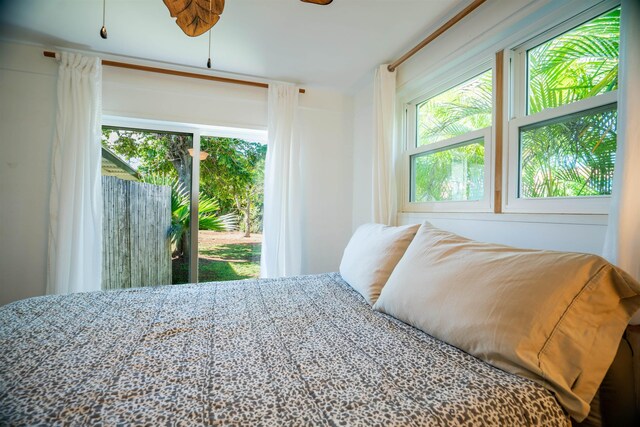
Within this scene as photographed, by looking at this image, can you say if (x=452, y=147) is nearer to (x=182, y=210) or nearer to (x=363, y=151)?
(x=363, y=151)

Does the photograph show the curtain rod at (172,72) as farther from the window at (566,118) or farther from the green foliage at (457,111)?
the window at (566,118)

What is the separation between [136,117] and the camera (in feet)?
7.87

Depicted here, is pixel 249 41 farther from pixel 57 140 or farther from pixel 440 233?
pixel 440 233

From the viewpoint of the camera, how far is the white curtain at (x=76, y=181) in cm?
212

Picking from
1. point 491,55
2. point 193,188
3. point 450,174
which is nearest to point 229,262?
point 193,188

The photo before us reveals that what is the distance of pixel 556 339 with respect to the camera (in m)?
0.75

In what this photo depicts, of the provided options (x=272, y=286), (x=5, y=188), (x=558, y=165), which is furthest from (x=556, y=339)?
(x=5, y=188)

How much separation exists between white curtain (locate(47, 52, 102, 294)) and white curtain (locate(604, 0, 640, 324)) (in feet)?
9.73

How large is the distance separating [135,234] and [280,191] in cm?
133

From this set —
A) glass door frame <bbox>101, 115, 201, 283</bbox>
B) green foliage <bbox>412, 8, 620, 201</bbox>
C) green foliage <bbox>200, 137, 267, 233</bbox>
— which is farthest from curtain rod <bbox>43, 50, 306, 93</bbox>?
green foliage <bbox>412, 8, 620, 201</bbox>

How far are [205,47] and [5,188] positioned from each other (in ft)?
5.94

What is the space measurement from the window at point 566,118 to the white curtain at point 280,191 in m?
1.73

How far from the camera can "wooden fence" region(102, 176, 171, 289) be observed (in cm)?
242

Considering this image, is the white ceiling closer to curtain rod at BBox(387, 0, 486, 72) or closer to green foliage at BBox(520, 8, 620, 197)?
curtain rod at BBox(387, 0, 486, 72)
